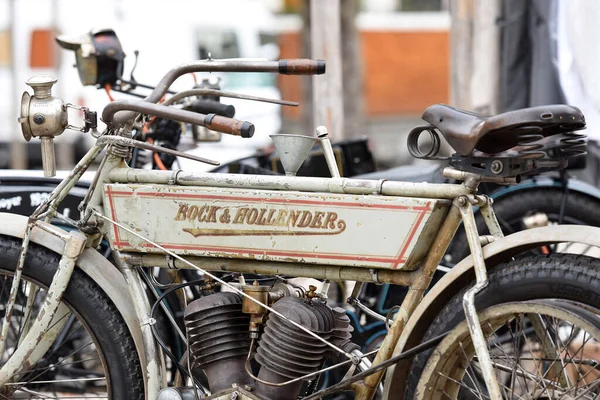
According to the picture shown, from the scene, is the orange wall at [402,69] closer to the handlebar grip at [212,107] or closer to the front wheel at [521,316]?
the handlebar grip at [212,107]

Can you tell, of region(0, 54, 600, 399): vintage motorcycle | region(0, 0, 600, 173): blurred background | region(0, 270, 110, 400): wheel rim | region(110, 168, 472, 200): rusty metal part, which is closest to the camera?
region(0, 54, 600, 399): vintage motorcycle

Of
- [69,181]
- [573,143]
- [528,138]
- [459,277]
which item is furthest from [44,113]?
[573,143]

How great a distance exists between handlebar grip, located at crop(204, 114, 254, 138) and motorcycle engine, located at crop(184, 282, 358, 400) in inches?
20.2

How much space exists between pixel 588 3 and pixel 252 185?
11.7 feet

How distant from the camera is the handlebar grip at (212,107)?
3945 mm

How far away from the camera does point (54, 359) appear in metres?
3.98

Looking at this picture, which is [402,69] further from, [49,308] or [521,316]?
[521,316]

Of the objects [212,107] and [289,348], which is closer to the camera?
[289,348]

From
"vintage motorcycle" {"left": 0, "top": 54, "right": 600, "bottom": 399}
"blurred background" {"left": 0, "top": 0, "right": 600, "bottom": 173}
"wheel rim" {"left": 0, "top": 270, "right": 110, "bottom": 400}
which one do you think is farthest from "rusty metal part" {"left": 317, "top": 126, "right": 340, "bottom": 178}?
"blurred background" {"left": 0, "top": 0, "right": 600, "bottom": 173}

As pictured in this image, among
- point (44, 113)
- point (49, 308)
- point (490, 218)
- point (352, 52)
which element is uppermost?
point (44, 113)

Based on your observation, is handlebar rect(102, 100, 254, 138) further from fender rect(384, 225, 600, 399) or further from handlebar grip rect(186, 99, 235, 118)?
handlebar grip rect(186, 99, 235, 118)

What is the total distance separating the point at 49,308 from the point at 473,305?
1.33 m

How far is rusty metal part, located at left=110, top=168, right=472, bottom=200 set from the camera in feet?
9.20

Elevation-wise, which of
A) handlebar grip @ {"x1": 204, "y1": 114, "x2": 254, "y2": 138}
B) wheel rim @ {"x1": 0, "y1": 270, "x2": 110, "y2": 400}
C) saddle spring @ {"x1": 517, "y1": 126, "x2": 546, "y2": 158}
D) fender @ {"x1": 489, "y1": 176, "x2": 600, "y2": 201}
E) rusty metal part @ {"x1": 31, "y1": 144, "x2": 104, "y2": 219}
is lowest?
wheel rim @ {"x1": 0, "y1": 270, "x2": 110, "y2": 400}
